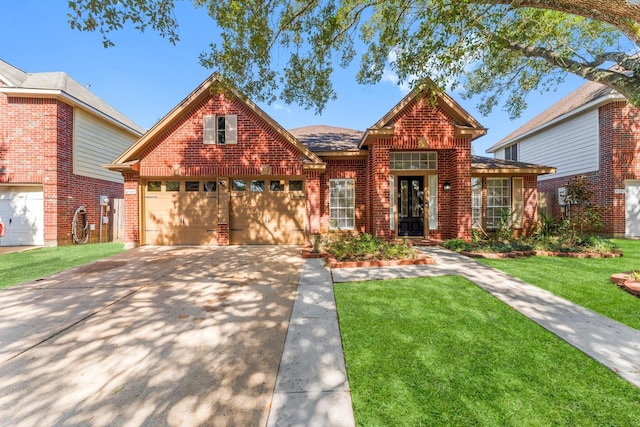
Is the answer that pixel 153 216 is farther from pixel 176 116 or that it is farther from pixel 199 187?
pixel 176 116

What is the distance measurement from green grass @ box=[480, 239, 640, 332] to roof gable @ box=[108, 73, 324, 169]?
666cm

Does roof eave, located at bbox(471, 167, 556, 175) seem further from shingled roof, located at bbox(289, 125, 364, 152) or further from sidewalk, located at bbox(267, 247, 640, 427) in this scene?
sidewalk, located at bbox(267, 247, 640, 427)

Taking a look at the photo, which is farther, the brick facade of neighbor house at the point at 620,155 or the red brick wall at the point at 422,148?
the brick facade of neighbor house at the point at 620,155

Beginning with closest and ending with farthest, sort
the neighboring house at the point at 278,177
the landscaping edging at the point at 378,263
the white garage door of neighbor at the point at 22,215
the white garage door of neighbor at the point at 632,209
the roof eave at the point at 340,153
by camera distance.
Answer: the landscaping edging at the point at 378,263 < the neighboring house at the point at 278,177 < the roof eave at the point at 340,153 < the white garage door of neighbor at the point at 22,215 < the white garage door of neighbor at the point at 632,209

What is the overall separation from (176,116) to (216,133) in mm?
1544

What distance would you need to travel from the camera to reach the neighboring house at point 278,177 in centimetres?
927

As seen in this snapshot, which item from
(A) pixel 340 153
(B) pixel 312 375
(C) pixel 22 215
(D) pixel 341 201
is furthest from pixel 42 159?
(B) pixel 312 375

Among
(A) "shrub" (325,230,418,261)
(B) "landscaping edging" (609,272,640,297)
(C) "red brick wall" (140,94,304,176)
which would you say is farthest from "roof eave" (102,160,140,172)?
(B) "landscaping edging" (609,272,640,297)

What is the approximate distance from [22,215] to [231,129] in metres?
9.78

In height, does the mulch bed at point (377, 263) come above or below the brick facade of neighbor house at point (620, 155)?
below

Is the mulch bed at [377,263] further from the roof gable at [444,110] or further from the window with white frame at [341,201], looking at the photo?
the roof gable at [444,110]

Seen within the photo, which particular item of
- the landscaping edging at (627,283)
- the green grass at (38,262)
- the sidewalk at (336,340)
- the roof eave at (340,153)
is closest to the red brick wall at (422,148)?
the roof eave at (340,153)

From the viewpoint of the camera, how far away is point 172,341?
10.2ft

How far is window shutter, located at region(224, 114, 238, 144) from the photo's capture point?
9727 millimetres
